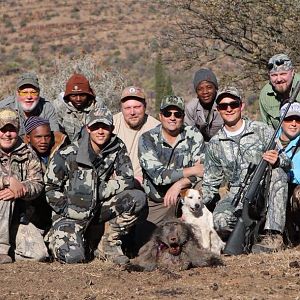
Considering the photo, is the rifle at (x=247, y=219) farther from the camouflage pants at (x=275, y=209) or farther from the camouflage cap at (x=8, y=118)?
the camouflage cap at (x=8, y=118)

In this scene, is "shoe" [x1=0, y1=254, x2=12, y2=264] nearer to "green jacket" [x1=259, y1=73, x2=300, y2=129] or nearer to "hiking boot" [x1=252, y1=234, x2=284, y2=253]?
"hiking boot" [x1=252, y1=234, x2=284, y2=253]

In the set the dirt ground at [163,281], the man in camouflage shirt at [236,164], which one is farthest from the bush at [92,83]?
the dirt ground at [163,281]

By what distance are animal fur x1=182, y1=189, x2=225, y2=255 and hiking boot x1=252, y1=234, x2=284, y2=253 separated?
37 cm

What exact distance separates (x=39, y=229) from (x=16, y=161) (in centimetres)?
83

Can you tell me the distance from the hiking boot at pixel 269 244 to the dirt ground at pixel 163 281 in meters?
0.23

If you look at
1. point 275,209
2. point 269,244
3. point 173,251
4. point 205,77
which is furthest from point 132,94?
point 173,251

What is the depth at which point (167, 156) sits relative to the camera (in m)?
8.72

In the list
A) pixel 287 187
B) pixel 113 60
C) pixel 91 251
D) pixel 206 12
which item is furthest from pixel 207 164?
pixel 113 60

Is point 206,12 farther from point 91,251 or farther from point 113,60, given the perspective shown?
point 113,60

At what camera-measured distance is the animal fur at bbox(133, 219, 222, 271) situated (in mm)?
6938

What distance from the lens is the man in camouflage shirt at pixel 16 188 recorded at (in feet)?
25.5

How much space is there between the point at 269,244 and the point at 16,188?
265 cm

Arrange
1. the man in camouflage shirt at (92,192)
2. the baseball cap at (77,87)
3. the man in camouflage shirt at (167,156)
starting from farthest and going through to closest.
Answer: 1. the baseball cap at (77,87)
2. the man in camouflage shirt at (167,156)
3. the man in camouflage shirt at (92,192)

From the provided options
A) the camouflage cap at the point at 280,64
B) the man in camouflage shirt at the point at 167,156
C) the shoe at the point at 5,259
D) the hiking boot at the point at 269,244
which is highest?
the camouflage cap at the point at 280,64
